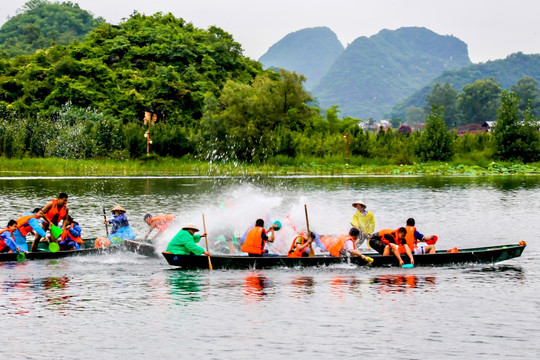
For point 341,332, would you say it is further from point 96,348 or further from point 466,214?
point 466,214

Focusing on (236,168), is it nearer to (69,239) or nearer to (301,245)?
(69,239)

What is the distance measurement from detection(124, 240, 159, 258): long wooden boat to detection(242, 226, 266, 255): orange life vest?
3.87 metres

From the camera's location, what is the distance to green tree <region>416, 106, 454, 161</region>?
81312 mm

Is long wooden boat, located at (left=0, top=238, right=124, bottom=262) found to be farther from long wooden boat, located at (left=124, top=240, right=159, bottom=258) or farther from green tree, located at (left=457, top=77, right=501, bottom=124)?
green tree, located at (left=457, top=77, right=501, bottom=124)

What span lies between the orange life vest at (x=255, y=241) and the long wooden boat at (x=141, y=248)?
387 centimetres

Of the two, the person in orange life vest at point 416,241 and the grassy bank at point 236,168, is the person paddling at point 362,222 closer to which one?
the person in orange life vest at point 416,241

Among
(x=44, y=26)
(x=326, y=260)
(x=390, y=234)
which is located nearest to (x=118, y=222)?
(x=326, y=260)

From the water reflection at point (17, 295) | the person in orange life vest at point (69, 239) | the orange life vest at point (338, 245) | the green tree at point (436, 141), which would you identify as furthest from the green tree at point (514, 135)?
the water reflection at point (17, 295)

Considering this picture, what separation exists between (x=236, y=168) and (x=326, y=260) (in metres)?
52.0

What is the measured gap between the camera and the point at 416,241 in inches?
968

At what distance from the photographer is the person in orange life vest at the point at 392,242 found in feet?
77.9

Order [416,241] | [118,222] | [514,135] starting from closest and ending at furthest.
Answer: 1. [416,241]
2. [118,222]
3. [514,135]

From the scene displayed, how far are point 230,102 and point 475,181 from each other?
87.9ft

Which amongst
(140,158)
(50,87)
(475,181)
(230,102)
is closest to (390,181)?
(475,181)
